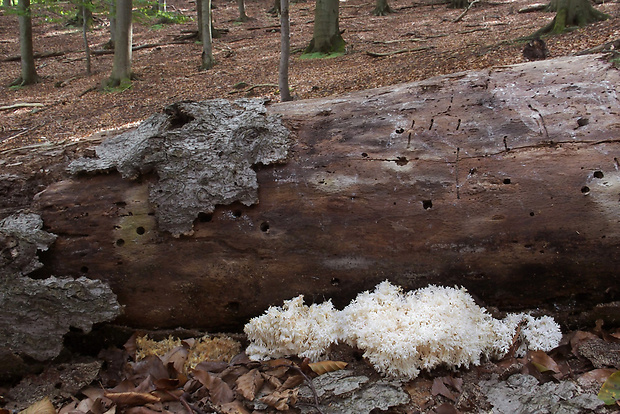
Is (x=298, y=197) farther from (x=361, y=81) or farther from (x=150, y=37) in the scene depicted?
(x=150, y=37)

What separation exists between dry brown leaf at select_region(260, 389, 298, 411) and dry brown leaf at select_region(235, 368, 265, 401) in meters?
0.09

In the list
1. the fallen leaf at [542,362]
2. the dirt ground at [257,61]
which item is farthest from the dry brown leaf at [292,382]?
the dirt ground at [257,61]

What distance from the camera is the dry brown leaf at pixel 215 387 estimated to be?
2717 mm

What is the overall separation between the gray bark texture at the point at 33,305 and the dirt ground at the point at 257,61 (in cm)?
426

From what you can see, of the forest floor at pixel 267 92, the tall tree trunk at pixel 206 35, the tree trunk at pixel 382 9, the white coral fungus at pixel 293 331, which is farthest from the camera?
the tree trunk at pixel 382 9

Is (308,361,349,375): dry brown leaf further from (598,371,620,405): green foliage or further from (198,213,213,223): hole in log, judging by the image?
(598,371,620,405): green foliage

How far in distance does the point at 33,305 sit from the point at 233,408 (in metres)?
1.66

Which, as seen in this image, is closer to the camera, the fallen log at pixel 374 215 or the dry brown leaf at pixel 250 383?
the dry brown leaf at pixel 250 383

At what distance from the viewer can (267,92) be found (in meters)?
11.1

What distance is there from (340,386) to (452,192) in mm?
1565

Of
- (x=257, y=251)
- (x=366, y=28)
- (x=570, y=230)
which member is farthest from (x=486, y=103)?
(x=366, y=28)

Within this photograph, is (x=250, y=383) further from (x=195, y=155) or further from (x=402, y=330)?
(x=195, y=155)

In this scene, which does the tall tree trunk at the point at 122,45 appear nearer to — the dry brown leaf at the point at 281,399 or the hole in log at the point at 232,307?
the hole in log at the point at 232,307

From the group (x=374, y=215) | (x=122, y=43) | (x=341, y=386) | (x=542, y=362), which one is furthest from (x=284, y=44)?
(x=122, y=43)
